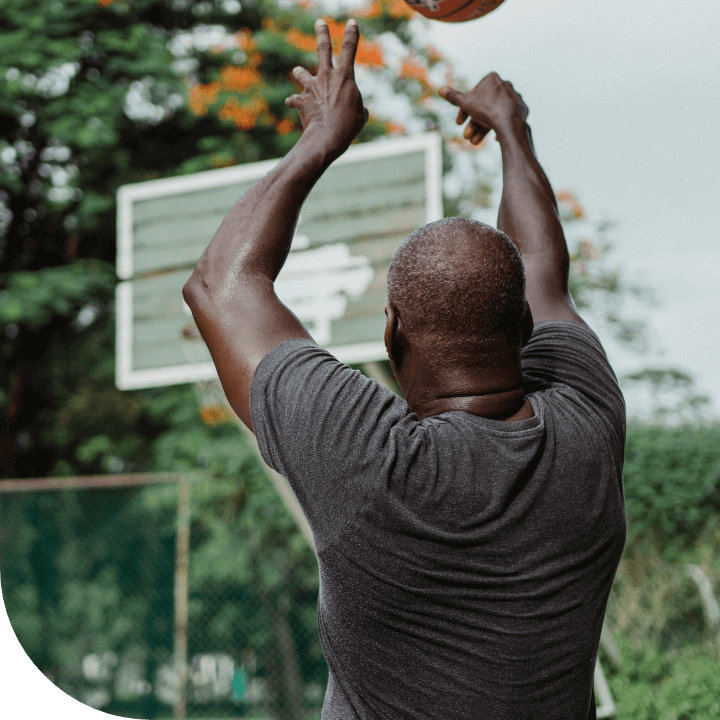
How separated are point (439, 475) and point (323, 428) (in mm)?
160

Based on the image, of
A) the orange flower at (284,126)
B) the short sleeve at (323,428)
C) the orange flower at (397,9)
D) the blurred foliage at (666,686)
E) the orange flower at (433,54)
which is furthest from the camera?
the orange flower at (433,54)

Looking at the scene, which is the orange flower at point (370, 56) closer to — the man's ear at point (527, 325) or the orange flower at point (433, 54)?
the orange flower at point (433, 54)

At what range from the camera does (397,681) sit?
1.10 m

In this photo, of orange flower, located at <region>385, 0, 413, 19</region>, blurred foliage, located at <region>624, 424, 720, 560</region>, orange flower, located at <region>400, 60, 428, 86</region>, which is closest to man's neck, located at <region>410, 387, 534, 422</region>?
blurred foliage, located at <region>624, 424, 720, 560</region>

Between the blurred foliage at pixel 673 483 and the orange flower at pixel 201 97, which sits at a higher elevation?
the orange flower at pixel 201 97

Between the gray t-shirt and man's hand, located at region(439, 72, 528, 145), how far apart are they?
0.75 metres

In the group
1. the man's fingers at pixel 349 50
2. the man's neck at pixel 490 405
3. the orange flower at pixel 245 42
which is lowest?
the man's neck at pixel 490 405

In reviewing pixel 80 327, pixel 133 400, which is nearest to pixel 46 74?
pixel 80 327

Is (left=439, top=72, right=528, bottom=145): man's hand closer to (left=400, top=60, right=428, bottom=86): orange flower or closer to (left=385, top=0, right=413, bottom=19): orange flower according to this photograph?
(left=385, top=0, right=413, bottom=19): orange flower

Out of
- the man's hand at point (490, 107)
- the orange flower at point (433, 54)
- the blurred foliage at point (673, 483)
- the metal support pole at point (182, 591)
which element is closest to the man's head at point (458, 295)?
the man's hand at point (490, 107)

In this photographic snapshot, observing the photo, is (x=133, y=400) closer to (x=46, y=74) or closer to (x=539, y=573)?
(x=46, y=74)

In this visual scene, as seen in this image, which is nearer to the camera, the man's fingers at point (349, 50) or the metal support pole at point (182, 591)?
the man's fingers at point (349, 50)

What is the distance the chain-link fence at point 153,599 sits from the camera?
700 cm

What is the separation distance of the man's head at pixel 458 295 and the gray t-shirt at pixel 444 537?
96 millimetres
